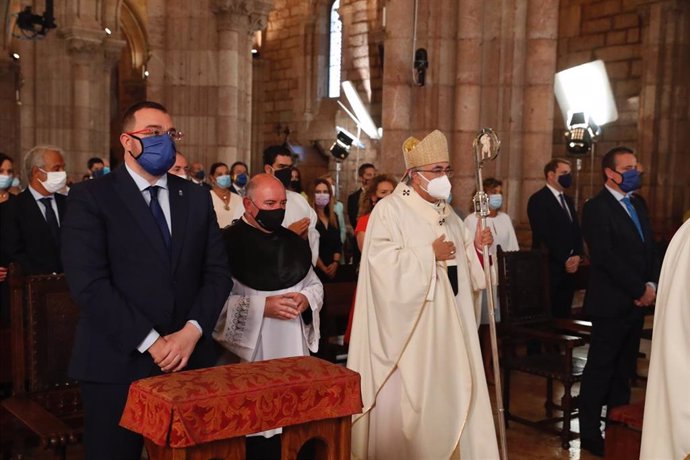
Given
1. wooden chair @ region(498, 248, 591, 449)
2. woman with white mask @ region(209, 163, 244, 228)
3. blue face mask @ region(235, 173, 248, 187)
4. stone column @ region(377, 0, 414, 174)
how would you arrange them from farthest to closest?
1. blue face mask @ region(235, 173, 248, 187)
2. stone column @ region(377, 0, 414, 174)
3. woman with white mask @ region(209, 163, 244, 228)
4. wooden chair @ region(498, 248, 591, 449)

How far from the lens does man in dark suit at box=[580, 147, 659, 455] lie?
15.5ft

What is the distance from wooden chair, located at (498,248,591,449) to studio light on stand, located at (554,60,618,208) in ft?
24.3

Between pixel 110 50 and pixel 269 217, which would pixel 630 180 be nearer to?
pixel 269 217

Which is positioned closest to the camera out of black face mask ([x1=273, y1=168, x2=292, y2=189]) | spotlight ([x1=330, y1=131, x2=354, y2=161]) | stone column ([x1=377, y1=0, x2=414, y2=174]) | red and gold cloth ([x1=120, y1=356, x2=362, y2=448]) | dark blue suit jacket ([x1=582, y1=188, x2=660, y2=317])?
red and gold cloth ([x1=120, y1=356, x2=362, y2=448])

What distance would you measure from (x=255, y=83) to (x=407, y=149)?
17.9m

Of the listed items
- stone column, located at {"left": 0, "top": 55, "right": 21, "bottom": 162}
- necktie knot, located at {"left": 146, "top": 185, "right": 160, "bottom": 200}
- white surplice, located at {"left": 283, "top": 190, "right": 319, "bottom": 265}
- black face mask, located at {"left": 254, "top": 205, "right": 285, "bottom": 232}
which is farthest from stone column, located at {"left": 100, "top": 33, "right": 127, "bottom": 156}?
necktie knot, located at {"left": 146, "top": 185, "right": 160, "bottom": 200}

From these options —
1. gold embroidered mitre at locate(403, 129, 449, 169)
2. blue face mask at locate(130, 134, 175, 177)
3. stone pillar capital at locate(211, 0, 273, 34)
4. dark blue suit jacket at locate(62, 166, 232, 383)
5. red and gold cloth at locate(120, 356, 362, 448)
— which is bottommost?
red and gold cloth at locate(120, 356, 362, 448)

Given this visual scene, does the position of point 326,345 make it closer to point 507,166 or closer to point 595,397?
point 595,397

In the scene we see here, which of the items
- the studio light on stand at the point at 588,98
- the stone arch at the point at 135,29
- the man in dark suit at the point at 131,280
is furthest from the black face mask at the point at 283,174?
the stone arch at the point at 135,29

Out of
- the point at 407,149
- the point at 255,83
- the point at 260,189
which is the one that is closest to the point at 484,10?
the point at 407,149

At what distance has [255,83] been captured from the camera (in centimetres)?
2158

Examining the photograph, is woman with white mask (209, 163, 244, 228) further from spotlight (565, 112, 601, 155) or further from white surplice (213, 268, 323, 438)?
spotlight (565, 112, 601, 155)

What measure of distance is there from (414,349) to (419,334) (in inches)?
3.3

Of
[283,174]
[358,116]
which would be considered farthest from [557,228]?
[358,116]
